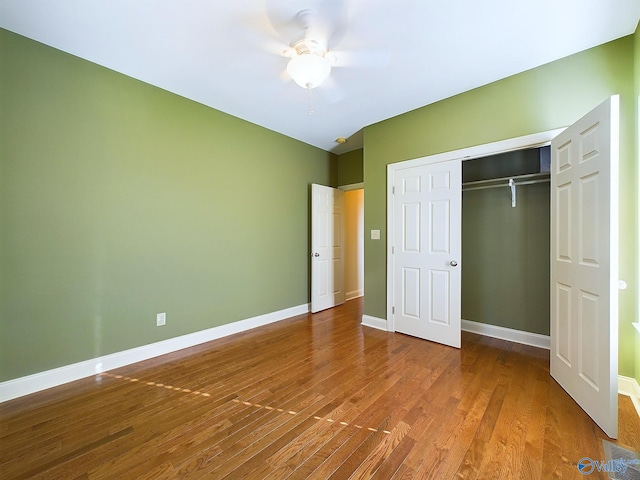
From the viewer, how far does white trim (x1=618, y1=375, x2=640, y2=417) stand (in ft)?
6.17

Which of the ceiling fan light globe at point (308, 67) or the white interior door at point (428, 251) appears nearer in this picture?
the ceiling fan light globe at point (308, 67)

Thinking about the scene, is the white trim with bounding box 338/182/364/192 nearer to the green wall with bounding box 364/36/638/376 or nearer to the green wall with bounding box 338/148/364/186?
the green wall with bounding box 338/148/364/186

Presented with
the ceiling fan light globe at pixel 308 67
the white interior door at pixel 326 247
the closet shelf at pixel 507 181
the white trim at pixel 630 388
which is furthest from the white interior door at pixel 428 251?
the ceiling fan light globe at pixel 308 67

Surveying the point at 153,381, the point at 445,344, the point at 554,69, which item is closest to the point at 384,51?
the point at 554,69

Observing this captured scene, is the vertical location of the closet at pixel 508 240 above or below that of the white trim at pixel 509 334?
above

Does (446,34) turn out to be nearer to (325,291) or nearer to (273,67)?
(273,67)

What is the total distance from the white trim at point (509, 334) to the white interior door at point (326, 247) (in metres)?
2.06

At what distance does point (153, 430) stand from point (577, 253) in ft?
10.3

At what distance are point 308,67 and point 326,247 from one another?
2.88m

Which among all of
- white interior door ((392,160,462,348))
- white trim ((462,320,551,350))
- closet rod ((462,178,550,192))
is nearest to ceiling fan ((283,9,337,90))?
white interior door ((392,160,462,348))

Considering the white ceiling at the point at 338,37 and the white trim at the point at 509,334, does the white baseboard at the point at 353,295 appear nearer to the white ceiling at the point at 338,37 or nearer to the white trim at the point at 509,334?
the white trim at the point at 509,334

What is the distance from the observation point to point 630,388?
196 centimetres

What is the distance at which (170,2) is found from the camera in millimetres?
1713

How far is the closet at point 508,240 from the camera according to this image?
284 cm
